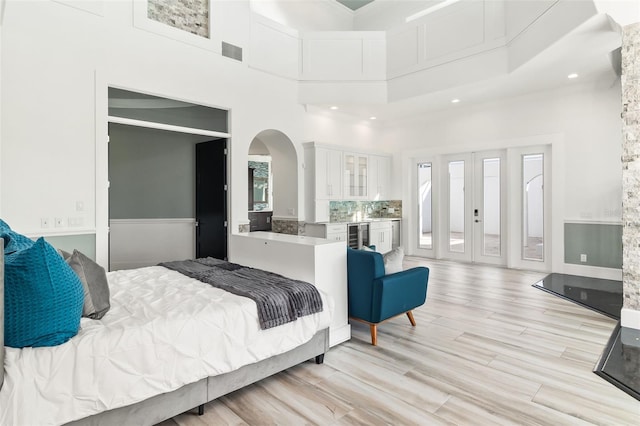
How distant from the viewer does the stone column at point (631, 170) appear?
3.48 m

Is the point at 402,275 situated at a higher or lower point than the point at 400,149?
lower

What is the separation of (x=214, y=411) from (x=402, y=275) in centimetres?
190

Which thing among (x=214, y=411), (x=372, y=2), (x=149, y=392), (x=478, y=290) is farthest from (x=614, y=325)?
(x=372, y=2)

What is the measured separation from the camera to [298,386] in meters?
2.52

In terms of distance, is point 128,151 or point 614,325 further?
point 128,151

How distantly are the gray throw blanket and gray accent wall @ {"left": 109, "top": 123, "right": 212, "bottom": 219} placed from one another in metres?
3.73

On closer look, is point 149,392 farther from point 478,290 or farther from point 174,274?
point 478,290

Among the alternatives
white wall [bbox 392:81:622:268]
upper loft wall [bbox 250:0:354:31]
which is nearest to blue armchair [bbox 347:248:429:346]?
white wall [bbox 392:81:622:268]

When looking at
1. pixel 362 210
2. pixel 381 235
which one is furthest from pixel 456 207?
pixel 362 210

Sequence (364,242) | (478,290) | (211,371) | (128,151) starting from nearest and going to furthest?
(211,371)
(478,290)
(128,151)
(364,242)

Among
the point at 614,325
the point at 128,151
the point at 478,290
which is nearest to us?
the point at 614,325

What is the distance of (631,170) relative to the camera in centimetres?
352

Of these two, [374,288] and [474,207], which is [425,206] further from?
[374,288]

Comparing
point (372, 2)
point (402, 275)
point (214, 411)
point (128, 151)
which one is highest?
point (372, 2)
